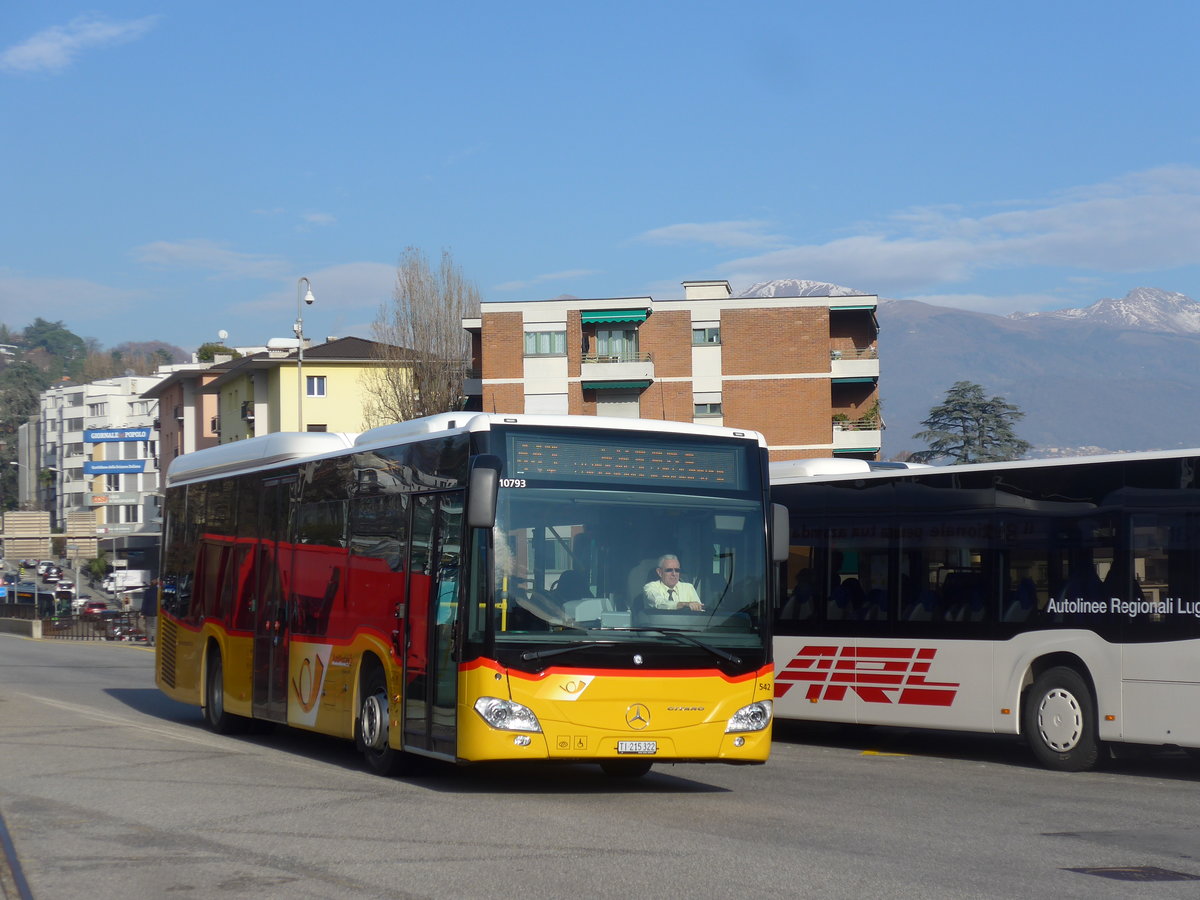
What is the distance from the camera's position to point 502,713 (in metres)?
10.8

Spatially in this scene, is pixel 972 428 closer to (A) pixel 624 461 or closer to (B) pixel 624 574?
(A) pixel 624 461

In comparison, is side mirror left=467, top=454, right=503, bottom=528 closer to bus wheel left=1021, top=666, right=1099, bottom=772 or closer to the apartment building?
bus wheel left=1021, top=666, right=1099, bottom=772

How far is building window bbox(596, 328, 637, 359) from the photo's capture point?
68.7m

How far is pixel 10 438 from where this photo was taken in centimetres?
19125

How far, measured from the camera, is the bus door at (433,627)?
11.2m

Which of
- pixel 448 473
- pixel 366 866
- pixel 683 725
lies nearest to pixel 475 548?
pixel 448 473

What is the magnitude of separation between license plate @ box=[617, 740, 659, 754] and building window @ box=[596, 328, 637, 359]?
57921 mm

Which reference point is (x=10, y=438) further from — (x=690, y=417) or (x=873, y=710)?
(x=873, y=710)

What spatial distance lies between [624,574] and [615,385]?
2248 inches

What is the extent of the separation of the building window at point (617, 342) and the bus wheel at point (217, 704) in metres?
51.6

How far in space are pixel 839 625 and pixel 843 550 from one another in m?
0.82

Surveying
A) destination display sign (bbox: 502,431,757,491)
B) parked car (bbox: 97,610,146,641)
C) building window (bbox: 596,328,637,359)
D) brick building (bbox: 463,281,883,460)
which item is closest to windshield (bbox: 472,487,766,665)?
destination display sign (bbox: 502,431,757,491)

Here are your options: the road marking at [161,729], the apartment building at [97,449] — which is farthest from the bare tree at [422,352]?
the apartment building at [97,449]

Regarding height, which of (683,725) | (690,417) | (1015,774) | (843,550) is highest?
(690,417)
